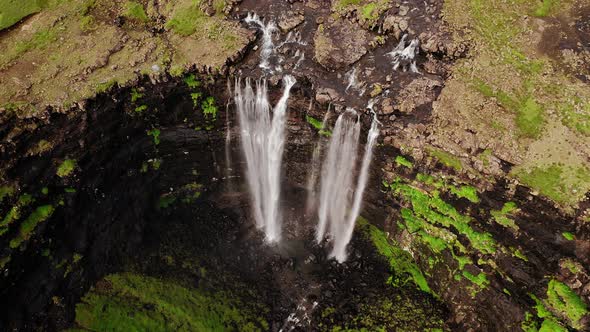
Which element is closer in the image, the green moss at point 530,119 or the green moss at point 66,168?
the green moss at point 66,168

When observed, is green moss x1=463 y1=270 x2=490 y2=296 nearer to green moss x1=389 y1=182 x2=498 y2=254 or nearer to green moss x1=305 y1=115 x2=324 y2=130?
green moss x1=389 y1=182 x2=498 y2=254

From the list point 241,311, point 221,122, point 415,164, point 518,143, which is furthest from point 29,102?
point 518,143

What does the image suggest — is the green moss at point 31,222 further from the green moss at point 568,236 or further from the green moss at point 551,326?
→ the green moss at point 568,236

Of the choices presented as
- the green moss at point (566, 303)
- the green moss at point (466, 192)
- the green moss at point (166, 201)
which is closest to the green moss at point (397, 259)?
the green moss at point (466, 192)

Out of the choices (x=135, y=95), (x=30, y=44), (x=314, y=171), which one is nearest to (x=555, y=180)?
(x=314, y=171)

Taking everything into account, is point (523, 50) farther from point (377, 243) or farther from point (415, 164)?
point (377, 243)

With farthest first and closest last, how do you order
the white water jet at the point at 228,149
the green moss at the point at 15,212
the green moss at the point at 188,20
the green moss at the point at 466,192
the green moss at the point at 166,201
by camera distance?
the green moss at the point at 166,201, the green moss at the point at 188,20, the white water jet at the point at 228,149, the green moss at the point at 466,192, the green moss at the point at 15,212

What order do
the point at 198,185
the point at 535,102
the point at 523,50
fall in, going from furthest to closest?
1. the point at 198,185
2. the point at 523,50
3. the point at 535,102
